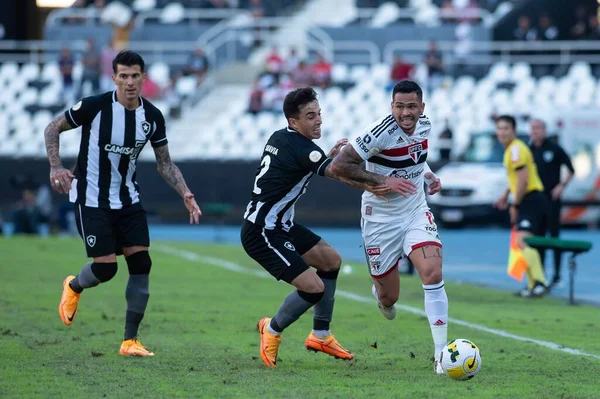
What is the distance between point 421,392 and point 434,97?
24.1 meters

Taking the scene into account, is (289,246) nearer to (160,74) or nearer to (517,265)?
(517,265)

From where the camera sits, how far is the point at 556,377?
8.41 meters

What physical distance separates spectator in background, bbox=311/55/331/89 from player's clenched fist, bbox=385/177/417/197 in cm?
2309

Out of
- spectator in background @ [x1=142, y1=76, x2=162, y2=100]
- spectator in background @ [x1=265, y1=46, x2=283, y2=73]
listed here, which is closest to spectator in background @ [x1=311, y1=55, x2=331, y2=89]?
spectator in background @ [x1=265, y1=46, x2=283, y2=73]

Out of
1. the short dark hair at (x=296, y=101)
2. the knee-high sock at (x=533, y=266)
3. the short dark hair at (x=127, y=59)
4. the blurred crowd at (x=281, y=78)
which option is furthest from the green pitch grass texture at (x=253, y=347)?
the blurred crowd at (x=281, y=78)

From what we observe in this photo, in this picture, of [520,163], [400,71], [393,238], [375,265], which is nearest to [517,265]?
[520,163]

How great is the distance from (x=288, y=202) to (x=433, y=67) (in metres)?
22.9

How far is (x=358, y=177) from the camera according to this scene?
8.68 m

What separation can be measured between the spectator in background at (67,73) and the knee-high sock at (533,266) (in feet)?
65.5

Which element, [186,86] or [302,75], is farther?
[186,86]

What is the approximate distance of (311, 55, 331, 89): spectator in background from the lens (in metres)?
31.7

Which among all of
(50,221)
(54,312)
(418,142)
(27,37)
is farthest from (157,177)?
(418,142)

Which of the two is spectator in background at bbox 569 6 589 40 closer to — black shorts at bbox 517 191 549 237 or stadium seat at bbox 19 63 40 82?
stadium seat at bbox 19 63 40 82

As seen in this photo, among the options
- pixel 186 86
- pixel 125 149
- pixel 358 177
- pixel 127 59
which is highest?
pixel 127 59
